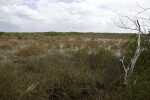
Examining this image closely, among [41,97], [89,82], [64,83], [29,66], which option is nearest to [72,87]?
[64,83]

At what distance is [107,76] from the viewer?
331 cm

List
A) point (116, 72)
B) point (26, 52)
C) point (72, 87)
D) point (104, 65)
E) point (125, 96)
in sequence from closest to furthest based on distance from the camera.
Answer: point (125, 96) < point (72, 87) < point (116, 72) < point (104, 65) < point (26, 52)

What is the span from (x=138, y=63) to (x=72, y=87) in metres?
2.32

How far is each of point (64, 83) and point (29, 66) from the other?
187cm

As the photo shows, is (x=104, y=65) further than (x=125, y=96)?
Yes

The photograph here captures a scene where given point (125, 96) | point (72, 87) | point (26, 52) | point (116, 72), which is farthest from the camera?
point (26, 52)

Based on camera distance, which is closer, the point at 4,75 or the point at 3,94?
the point at 3,94

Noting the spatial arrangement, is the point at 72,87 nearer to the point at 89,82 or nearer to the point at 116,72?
the point at 89,82

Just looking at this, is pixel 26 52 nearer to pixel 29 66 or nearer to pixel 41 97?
pixel 29 66

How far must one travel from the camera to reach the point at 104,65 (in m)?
4.14

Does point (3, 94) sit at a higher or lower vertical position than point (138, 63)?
lower

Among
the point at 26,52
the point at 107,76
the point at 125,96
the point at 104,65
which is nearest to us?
the point at 125,96

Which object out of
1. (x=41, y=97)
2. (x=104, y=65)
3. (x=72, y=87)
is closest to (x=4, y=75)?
(x=41, y=97)

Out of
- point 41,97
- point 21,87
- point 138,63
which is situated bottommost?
point 41,97
